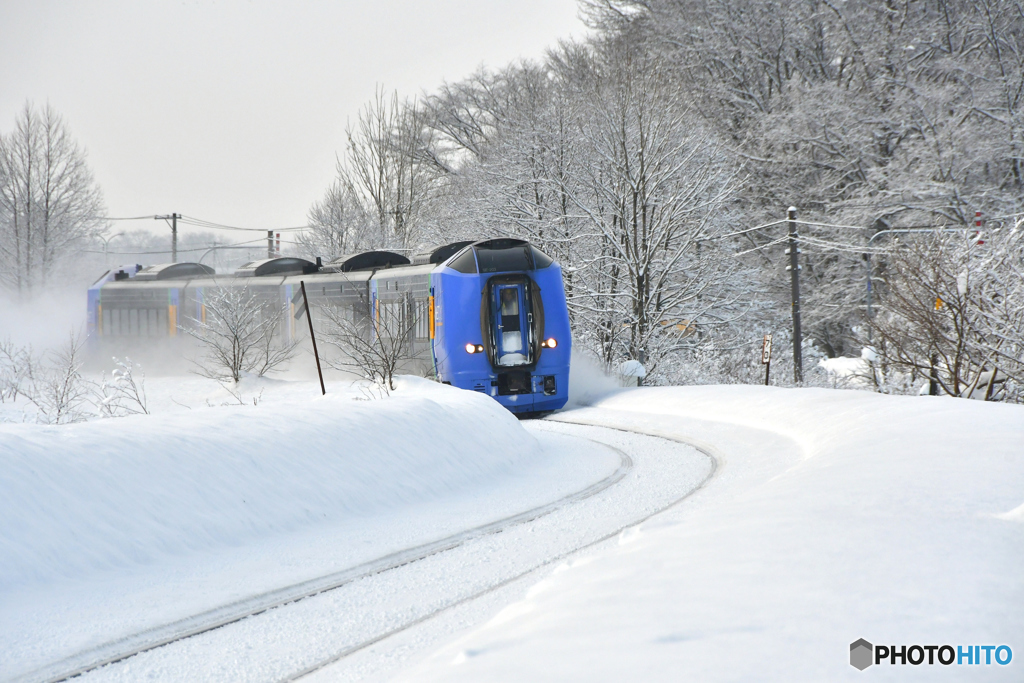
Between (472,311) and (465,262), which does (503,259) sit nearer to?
(465,262)

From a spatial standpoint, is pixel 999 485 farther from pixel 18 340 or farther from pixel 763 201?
pixel 18 340

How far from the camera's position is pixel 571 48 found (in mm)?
41875

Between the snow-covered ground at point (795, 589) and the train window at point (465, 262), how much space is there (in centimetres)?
1008

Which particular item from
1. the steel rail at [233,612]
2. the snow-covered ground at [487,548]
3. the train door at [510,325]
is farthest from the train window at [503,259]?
the steel rail at [233,612]

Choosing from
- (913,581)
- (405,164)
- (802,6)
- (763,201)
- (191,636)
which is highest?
(802,6)

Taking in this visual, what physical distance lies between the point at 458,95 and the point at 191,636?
4503cm

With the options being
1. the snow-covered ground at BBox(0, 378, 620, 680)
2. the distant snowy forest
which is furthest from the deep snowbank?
the distant snowy forest

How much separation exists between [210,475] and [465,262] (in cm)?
998

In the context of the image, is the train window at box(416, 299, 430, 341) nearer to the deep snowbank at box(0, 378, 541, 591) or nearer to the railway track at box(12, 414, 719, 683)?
the deep snowbank at box(0, 378, 541, 591)

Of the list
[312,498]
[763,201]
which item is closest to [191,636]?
[312,498]

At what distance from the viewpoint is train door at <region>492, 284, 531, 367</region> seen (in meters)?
16.5
